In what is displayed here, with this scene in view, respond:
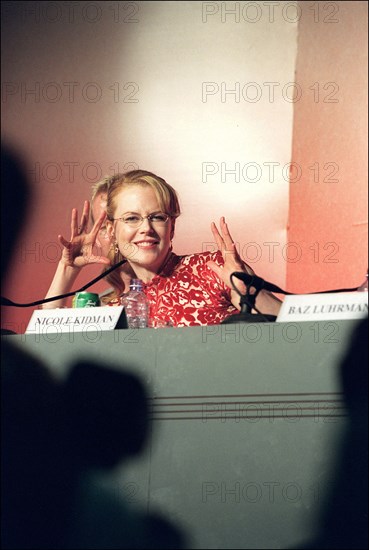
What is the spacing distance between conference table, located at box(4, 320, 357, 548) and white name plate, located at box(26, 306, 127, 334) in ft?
0.31

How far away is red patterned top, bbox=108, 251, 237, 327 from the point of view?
214cm

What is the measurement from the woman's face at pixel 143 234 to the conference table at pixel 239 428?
80 cm

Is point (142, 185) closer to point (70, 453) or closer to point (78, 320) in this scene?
point (78, 320)

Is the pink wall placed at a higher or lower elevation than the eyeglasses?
higher

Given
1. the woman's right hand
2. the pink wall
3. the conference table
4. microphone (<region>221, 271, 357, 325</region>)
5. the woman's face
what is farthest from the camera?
the pink wall

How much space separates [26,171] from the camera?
3.38 metres

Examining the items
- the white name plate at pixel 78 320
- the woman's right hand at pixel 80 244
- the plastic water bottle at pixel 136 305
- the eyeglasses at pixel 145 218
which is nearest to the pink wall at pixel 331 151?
the eyeglasses at pixel 145 218

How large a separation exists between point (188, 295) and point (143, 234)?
0.63 feet

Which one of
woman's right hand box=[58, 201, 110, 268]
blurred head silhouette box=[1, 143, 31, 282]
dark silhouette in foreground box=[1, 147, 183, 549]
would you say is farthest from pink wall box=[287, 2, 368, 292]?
dark silhouette in foreground box=[1, 147, 183, 549]

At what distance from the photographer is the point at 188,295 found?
86.4 inches

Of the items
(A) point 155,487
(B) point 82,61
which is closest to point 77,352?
(A) point 155,487

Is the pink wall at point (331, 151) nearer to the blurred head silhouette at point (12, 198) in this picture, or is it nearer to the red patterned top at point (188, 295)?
the blurred head silhouette at point (12, 198)

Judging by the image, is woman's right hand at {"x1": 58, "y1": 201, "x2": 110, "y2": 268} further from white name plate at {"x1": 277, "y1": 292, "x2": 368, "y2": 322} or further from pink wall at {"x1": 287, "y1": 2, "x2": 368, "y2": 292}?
pink wall at {"x1": 287, "y1": 2, "x2": 368, "y2": 292}

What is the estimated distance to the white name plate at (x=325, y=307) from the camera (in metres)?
1.30
